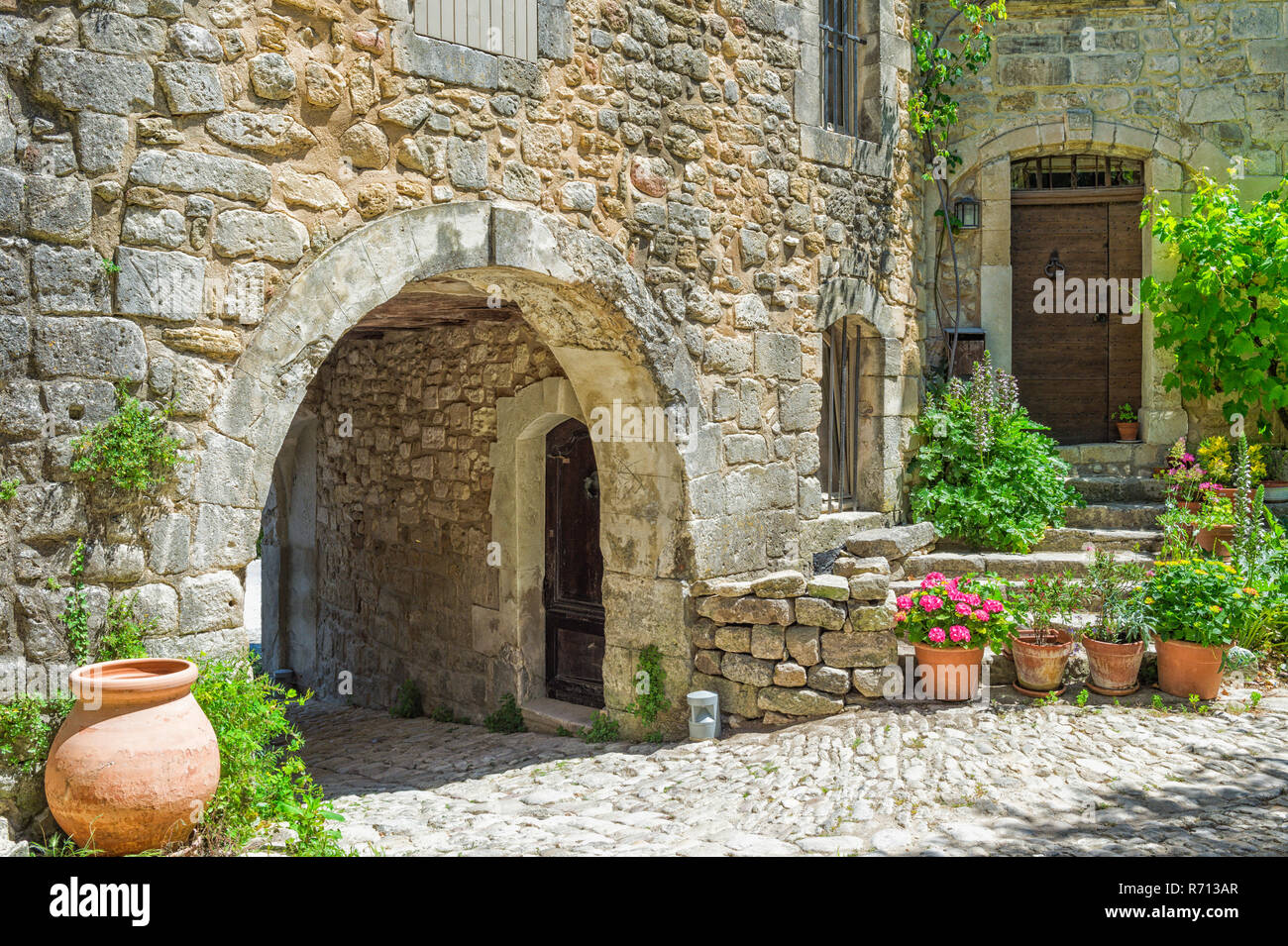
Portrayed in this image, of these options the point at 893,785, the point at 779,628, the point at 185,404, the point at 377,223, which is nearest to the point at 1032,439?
the point at 779,628

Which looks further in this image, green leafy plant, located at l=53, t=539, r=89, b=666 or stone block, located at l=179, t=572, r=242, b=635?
stone block, located at l=179, t=572, r=242, b=635

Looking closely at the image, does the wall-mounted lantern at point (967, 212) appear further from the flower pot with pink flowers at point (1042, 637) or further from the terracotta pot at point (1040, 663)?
the terracotta pot at point (1040, 663)

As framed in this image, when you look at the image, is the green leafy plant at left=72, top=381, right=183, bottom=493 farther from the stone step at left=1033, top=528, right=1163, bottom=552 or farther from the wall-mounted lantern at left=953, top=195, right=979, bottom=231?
the wall-mounted lantern at left=953, top=195, right=979, bottom=231

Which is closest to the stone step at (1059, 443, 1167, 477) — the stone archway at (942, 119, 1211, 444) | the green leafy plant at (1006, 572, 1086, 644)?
the stone archway at (942, 119, 1211, 444)

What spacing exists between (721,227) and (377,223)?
2173 millimetres

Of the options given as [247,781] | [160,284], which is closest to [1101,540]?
[247,781]

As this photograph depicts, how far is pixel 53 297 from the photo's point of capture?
3.54 m

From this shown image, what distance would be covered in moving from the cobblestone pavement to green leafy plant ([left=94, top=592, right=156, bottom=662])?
1.10 meters

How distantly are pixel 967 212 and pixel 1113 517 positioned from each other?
251cm

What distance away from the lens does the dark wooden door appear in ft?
23.3

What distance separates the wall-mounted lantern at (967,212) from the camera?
7.91 meters

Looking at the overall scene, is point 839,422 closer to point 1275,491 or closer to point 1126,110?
point 1275,491

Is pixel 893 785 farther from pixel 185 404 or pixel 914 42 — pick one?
pixel 914 42

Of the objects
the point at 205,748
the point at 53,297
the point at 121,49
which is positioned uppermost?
the point at 121,49
